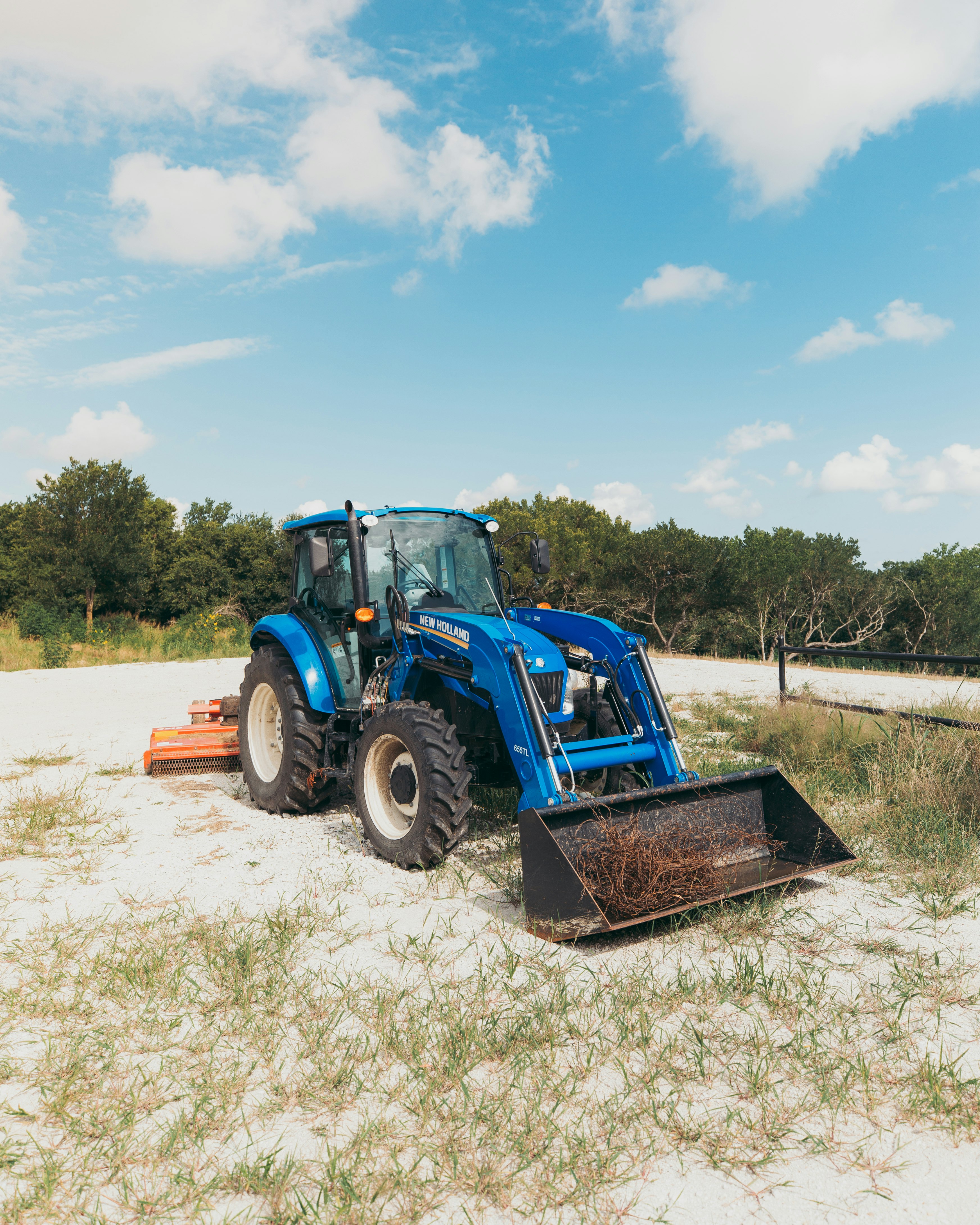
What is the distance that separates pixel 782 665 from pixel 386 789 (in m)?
5.89

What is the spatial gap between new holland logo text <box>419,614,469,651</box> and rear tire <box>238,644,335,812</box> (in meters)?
1.27

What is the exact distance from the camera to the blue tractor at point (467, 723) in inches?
170

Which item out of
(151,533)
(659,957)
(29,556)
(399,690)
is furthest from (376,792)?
(151,533)

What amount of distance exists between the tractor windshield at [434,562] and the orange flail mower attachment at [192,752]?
9.44ft

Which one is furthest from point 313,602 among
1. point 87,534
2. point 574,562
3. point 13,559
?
point 13,559

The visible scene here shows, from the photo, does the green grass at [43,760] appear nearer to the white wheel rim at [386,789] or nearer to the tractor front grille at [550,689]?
the white wheel rim at [386,789]

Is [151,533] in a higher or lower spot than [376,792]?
higher

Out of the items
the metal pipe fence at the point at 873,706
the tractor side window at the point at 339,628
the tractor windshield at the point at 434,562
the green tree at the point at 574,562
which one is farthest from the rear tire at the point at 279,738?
the green tree at the point at 574,562

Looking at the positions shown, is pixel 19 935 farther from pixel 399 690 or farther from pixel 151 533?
pixel 151 533

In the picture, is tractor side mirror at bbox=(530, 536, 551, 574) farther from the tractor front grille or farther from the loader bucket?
the loader bucket

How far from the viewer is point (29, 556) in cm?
2830

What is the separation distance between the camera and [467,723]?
5477 mm

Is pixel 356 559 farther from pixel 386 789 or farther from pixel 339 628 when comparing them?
pixel 386 789

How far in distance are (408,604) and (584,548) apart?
30604 millimetres
